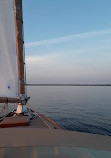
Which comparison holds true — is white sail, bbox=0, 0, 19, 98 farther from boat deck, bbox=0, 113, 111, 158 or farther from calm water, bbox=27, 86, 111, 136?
calm water, bbox=27, 86, 111, 136

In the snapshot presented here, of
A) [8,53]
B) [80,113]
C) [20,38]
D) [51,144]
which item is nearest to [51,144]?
[51,144]

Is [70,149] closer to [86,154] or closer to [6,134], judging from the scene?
[86,154]

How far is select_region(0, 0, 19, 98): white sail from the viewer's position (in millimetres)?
6199

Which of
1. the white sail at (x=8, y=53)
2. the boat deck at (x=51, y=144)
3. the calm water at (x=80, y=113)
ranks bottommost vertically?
the calm water at (x=80, y=113)

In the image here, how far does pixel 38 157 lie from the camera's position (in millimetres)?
2061

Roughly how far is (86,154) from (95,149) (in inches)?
11.6

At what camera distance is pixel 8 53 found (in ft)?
22.1

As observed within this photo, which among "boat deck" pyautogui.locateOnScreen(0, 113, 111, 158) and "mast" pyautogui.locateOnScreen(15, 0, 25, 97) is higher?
"mast" pyautogui.locateOnScreen(15, 0, 25, 97)

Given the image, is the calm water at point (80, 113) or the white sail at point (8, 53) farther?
the calm water at point (80, 113)

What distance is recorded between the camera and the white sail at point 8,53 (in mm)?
6199

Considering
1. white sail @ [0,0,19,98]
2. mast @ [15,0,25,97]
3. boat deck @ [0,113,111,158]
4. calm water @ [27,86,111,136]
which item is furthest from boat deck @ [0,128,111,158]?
calm water @ [27,86,111,136]

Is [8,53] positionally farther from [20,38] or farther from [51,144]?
[51,144]

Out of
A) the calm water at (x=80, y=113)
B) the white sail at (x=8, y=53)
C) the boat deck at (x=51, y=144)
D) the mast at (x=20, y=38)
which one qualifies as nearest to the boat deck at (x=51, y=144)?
the boat deck at (x=51, y=144)

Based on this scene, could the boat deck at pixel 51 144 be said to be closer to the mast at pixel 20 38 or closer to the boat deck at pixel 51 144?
the boat deck at pixel 51 144
